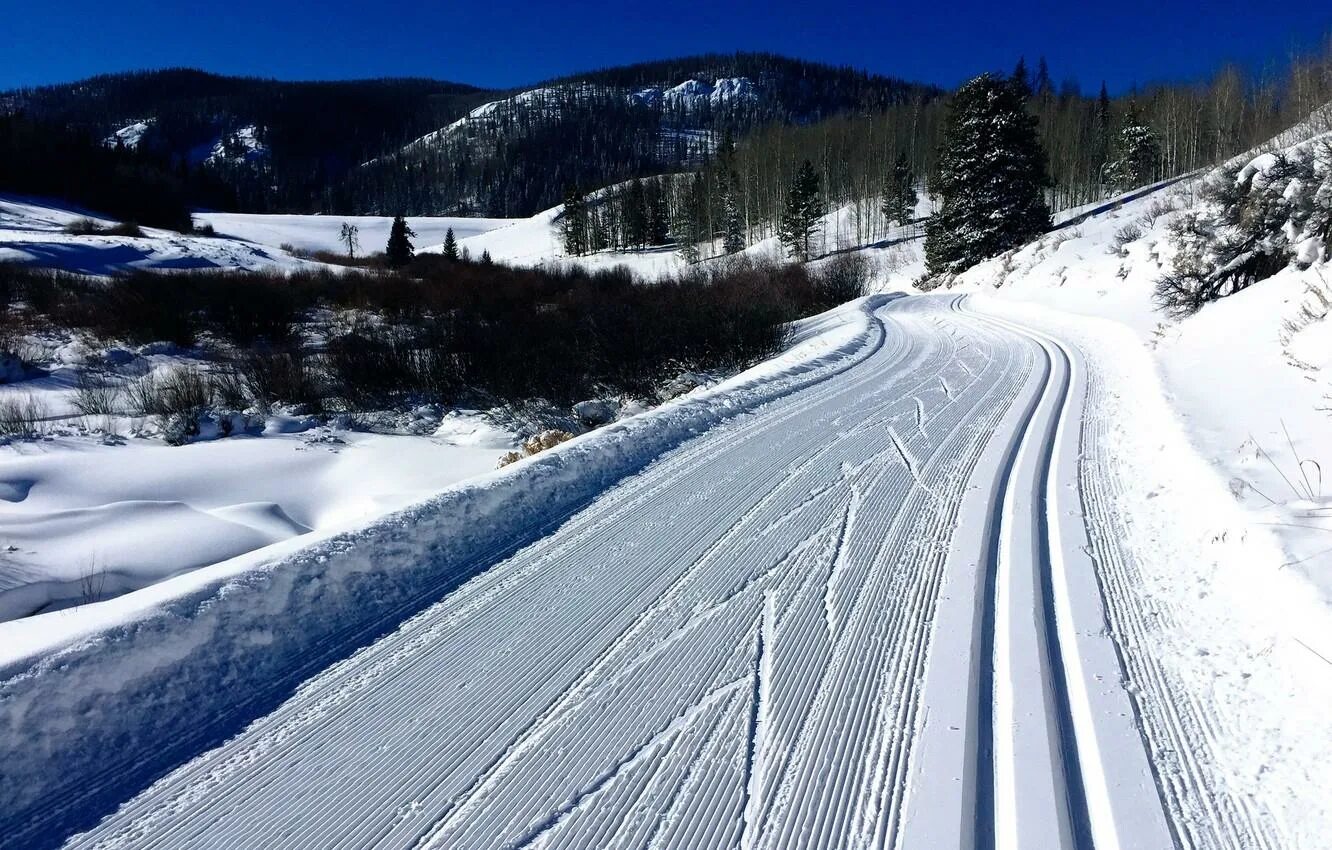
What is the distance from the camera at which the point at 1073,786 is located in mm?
1977

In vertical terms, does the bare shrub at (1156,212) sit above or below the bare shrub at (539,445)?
above

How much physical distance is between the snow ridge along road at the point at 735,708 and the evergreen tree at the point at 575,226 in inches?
2886

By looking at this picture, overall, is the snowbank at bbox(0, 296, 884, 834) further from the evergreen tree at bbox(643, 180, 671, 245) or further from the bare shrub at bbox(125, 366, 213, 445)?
the evergreen tree at bbox(643, 180, 671, 245)

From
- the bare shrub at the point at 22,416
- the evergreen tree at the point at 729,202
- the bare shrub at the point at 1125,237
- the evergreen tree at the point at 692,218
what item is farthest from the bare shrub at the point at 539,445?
the evergreen tree at the point at 692,218

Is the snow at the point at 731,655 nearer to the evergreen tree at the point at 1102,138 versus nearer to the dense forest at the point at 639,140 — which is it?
the dense forest at the point at 639,140

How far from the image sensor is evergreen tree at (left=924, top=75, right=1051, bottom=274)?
26500 millimetres

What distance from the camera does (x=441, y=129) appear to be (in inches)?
7023

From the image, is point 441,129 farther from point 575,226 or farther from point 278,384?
point 278,384

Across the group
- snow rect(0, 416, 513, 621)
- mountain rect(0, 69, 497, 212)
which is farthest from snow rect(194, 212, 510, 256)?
snow rect(0, 416, 513, 621)

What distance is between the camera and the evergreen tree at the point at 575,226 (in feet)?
237

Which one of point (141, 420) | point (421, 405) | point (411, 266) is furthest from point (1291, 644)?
point (411, 266)

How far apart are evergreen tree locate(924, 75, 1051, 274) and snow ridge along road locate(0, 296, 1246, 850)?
89.2ft

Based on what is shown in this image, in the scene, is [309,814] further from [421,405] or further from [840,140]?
[840,140]

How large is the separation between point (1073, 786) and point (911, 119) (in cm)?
8435
